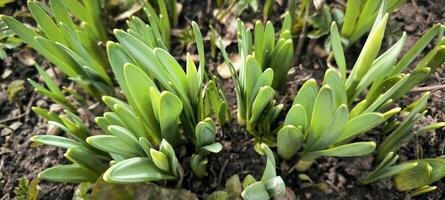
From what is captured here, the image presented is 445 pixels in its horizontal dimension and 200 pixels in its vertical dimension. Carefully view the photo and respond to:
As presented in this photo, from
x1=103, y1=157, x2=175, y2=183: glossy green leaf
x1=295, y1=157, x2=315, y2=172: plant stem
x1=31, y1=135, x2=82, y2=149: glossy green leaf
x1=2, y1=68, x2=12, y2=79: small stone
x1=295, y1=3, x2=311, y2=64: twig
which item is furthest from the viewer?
x1=2, y1=68, x2=12, y2=79: small stone

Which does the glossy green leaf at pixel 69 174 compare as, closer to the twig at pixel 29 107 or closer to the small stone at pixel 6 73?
the twig at pixel 29 107

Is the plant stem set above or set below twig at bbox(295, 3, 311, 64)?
below

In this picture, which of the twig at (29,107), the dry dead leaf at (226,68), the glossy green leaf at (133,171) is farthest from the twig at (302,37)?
the twig at (29,107)

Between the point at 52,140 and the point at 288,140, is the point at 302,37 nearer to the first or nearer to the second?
the point at 288,140

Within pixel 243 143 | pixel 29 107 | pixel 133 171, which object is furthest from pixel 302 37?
pixel 29 107

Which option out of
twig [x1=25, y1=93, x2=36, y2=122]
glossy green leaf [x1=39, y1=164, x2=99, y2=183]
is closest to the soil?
twig [x1=25, y1=93, x2=36, y2=122]

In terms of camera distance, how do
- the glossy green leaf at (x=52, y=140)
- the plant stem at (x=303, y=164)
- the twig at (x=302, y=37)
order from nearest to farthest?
the glossy green leaf at (x=52, y=140) < the plant stem at (x=303, y=164) < the twig at (x=302, y=37)

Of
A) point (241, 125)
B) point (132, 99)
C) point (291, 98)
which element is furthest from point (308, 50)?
point (132, 99)

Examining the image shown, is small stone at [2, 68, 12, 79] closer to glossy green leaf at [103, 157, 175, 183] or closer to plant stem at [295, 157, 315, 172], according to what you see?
glossy green leaf at [103, 157, 175, 183]
